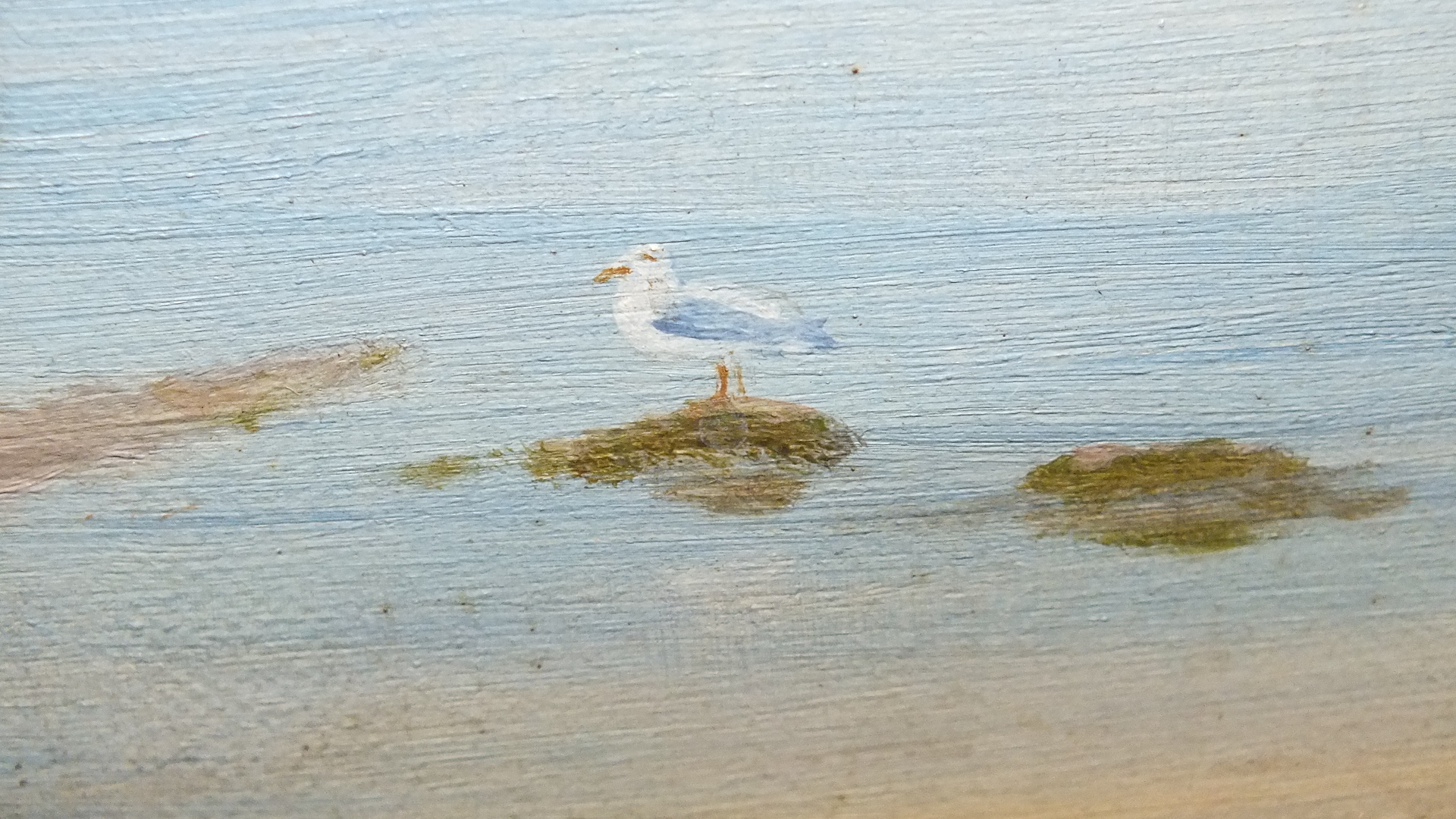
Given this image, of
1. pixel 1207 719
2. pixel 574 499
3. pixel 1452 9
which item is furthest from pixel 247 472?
pixel 1452 9

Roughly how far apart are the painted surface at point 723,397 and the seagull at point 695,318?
0.05ft

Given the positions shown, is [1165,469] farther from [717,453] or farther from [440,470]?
[440,470]

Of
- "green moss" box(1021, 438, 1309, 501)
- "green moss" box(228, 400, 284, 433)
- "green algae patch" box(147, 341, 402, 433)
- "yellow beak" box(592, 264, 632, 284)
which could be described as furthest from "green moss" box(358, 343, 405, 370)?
"green moss" box(1021, 438, 1309, 501)

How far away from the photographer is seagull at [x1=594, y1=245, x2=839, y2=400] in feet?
2.80

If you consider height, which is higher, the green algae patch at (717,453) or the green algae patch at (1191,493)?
the green algae patch at (717,453)

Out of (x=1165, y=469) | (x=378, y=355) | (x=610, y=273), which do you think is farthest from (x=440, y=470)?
(x=1165, y=469)

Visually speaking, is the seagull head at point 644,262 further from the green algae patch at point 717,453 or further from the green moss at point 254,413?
the green moss at point 254,413

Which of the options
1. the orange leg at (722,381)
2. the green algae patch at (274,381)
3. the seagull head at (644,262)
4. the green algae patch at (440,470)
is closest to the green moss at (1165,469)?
the orange leg at (722,381)

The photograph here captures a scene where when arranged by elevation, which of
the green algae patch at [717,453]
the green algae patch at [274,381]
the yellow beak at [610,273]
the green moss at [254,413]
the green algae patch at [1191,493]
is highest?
the yellow beak at [610,273]

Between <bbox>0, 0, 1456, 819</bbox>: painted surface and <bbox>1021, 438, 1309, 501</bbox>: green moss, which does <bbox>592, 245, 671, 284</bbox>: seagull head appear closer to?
<bbox>0, 0, 1456, 819</bbox>: painted surface

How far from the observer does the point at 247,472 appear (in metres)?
0.87

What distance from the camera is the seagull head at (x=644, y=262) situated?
85 centimetres

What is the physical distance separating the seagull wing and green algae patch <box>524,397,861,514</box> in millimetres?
66

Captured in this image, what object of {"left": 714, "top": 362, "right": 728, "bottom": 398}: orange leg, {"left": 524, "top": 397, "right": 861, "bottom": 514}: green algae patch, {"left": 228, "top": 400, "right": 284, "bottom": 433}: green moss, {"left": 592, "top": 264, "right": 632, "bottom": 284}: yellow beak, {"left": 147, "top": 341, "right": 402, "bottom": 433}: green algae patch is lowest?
{"left": 524, "top": 397, "right": 861, "bottom": 514}: green algae patch
